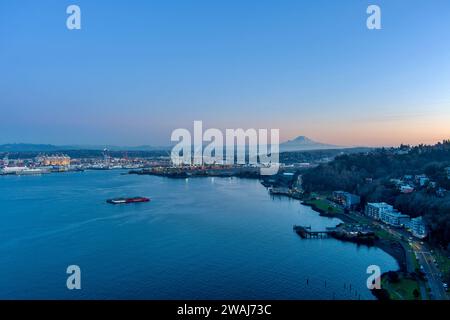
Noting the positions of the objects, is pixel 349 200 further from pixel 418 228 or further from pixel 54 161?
pixel 54 161

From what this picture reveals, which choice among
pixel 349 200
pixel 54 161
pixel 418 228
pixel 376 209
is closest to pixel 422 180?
pixel 349 200

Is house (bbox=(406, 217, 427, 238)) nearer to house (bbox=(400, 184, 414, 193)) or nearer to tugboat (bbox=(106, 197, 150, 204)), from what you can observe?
house (bbox=(400, 184, 414, 193))

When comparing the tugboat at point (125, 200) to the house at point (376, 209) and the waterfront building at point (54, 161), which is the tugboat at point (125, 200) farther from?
the waterfront building at point (54, 161)

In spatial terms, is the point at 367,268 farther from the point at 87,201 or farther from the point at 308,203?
the point at 87,201

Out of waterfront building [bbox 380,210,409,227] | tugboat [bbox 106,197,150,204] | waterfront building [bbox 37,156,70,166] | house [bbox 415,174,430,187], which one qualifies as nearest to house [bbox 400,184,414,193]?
house [bbox 415,174,430,187]

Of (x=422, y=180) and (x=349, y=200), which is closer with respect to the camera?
(x=349, y=200)

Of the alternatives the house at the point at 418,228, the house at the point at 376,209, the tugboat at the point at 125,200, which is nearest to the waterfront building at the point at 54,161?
the tugboat at the point at 125,200
